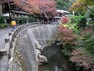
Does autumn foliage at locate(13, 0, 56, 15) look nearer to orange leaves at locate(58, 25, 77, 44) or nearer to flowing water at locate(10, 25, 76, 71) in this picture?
flowing water at locate(10, 25, 76, 71)

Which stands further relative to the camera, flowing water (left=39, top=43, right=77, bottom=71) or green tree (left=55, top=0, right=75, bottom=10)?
green tree (left=55, top=0, right=75, bottom=10)

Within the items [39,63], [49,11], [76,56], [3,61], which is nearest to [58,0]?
[49,11]

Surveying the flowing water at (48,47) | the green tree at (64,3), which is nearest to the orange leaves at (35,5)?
the flowing water at (48,47)

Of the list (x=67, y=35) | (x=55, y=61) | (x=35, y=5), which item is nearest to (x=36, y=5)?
(x=35, y=5)

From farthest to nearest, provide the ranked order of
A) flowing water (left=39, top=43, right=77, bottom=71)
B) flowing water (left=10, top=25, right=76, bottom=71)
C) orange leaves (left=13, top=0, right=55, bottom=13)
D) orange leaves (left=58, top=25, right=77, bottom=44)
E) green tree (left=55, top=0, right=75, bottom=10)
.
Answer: green tree (left=55, top=0, right=75, bottom=10) → orange leaves (left=13, top=0, right=55, bottom=13) → orange leaves (left=58, top=25, right=77, bottom=44) → flowing water (left=39, top=43, right=77, bottom=71) → flowing water (left=10, top=25, right=76, bottom=71)

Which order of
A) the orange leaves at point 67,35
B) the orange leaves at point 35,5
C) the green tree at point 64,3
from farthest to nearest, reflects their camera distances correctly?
the green tree at point 64,3
the orange leaves at point 35,5
the orange leaves at point 67,35

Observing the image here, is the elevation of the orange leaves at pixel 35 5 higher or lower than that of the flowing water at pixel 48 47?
higher

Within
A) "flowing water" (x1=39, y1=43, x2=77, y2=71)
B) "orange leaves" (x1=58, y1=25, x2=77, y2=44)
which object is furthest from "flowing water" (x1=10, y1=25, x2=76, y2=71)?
"orange leaves" (x1=58, y1=25, x2=77, y2=44)

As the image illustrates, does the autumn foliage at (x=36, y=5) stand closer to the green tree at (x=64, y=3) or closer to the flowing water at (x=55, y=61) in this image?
the flowing water at (x=55, y=61)

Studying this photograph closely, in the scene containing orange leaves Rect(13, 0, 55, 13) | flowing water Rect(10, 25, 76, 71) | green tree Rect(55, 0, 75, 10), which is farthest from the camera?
green tree Rect(55, 0, 75, 10)

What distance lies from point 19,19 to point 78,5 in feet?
59.9

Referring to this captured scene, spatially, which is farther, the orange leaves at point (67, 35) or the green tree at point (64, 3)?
the green tree at point (64, 3)

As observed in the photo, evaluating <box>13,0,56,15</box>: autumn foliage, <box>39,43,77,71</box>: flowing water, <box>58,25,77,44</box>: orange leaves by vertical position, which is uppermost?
<box>13,0,56,15</box>: autumn foliage

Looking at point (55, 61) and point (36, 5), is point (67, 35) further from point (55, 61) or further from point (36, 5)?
point (36, 5)
